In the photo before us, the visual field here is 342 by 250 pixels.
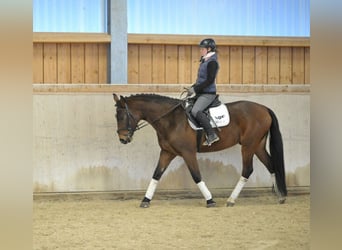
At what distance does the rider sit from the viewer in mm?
6582

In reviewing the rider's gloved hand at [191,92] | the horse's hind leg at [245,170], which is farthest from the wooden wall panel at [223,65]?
the rider's gloved hand at [191,92]

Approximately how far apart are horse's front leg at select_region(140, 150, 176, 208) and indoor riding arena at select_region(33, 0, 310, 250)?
4.4 inches

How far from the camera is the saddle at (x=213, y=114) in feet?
22.3

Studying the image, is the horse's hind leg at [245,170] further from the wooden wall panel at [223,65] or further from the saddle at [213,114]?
the wooden wall panel at [223,65]

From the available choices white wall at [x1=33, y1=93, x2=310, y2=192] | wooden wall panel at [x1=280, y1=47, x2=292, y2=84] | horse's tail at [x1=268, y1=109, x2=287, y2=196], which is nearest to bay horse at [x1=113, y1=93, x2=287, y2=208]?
horse's tail at [x1=268, y1=109, x2=287, y2=196]

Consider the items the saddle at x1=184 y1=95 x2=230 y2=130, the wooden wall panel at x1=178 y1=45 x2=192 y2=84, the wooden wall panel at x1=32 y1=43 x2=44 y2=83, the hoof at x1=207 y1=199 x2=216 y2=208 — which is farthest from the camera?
the wooden wall panel at x1=178 y1=45 x2=192 y2=84

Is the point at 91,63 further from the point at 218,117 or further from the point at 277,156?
the point at 277,156

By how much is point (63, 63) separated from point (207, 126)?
8.16ft

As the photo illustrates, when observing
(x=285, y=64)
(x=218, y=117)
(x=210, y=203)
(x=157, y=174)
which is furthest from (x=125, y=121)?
(x=285, y=64)

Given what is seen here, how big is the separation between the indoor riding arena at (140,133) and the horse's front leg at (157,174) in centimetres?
11

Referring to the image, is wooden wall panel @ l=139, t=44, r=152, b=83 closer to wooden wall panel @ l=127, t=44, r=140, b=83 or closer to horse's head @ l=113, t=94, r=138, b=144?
wooden wall panel @ l=127, t=44, r=140, b=83

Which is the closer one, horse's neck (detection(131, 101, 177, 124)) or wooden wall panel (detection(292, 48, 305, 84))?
horse's neck (detection(131, 101, 177, 124))

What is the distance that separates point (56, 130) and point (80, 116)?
0.33 meters
